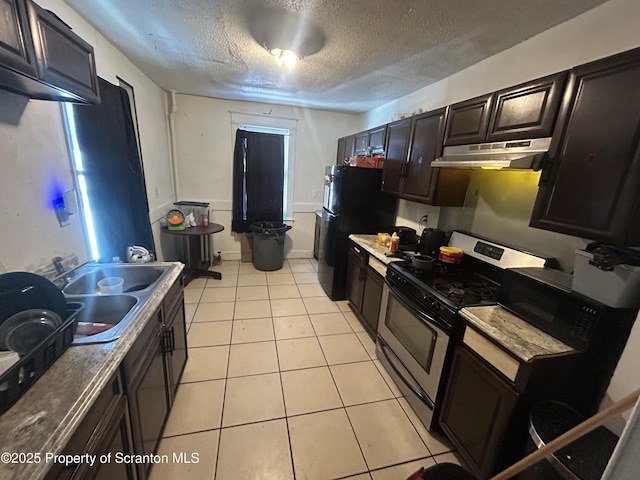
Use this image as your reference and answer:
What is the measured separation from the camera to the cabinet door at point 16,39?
820 millimetres

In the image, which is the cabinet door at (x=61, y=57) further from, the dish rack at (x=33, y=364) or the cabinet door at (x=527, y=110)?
the cabinet door at (x=527, y=110)

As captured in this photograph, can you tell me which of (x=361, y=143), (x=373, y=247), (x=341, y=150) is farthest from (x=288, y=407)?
(x=341, y=150)

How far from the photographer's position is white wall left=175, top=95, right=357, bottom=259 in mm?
3688

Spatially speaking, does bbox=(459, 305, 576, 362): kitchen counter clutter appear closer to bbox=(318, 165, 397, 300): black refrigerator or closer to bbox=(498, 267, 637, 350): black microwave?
bbox=(498, 267, 637, 350): black microwave

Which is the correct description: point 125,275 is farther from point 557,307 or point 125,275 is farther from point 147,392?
point 557,307

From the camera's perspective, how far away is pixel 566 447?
98 cm

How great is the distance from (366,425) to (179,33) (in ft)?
9.90

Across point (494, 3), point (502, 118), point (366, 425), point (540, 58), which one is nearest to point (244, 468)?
point (366, 425)

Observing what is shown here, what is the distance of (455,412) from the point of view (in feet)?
4.75

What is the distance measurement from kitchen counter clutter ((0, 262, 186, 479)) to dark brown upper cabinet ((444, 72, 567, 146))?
212cm

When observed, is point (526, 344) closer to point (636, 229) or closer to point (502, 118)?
point (636, 229)

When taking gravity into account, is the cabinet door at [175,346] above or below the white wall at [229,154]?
below

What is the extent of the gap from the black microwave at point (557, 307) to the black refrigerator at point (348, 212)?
171 centimetres

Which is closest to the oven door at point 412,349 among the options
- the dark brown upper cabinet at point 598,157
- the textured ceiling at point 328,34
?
the dark brown upper cabinet at point 598,157
